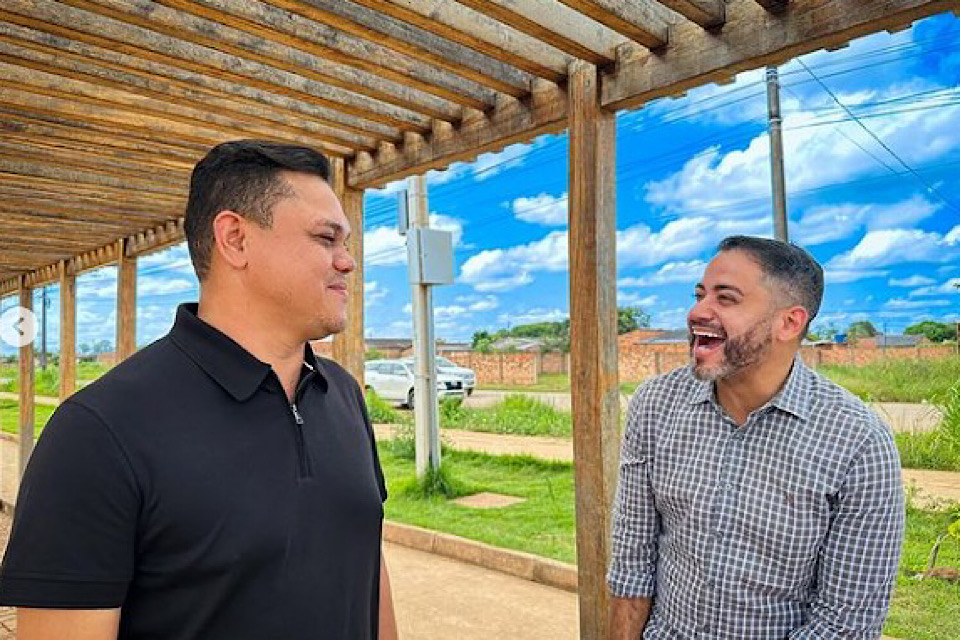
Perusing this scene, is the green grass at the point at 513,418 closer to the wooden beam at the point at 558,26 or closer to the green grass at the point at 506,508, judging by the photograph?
the green grass at the point at 506,508

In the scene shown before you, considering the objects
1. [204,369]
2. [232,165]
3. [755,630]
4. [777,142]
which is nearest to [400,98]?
[232,165]

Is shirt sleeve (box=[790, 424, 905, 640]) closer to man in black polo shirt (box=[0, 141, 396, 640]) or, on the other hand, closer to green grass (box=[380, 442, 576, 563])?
man in black polo shirt (box=[0, 141, 396, 640])

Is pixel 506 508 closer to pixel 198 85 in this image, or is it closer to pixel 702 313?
pixel 198 85

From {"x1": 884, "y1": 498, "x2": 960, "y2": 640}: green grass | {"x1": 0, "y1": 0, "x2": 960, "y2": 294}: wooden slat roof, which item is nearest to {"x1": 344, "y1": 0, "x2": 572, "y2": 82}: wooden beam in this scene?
{"x1": 0, "y1": 0, "x2": 960, "y2": 294}: wooden slat roof

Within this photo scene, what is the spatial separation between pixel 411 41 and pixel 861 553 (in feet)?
6.36

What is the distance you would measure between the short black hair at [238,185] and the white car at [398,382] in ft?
46.5

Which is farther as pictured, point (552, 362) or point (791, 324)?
point (552, 362)

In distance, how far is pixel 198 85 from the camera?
271 centimetres

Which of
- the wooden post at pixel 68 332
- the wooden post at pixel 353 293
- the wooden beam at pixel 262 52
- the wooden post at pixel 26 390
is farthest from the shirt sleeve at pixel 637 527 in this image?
the wooden post at pixel 26 390

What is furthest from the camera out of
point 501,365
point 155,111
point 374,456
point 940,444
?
point 501,365

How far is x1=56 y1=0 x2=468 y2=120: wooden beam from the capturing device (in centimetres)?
214

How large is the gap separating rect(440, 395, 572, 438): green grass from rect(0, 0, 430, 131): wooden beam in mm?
8432

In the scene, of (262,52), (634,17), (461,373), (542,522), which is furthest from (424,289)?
(461,373)

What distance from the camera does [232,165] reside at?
3.91 ft
